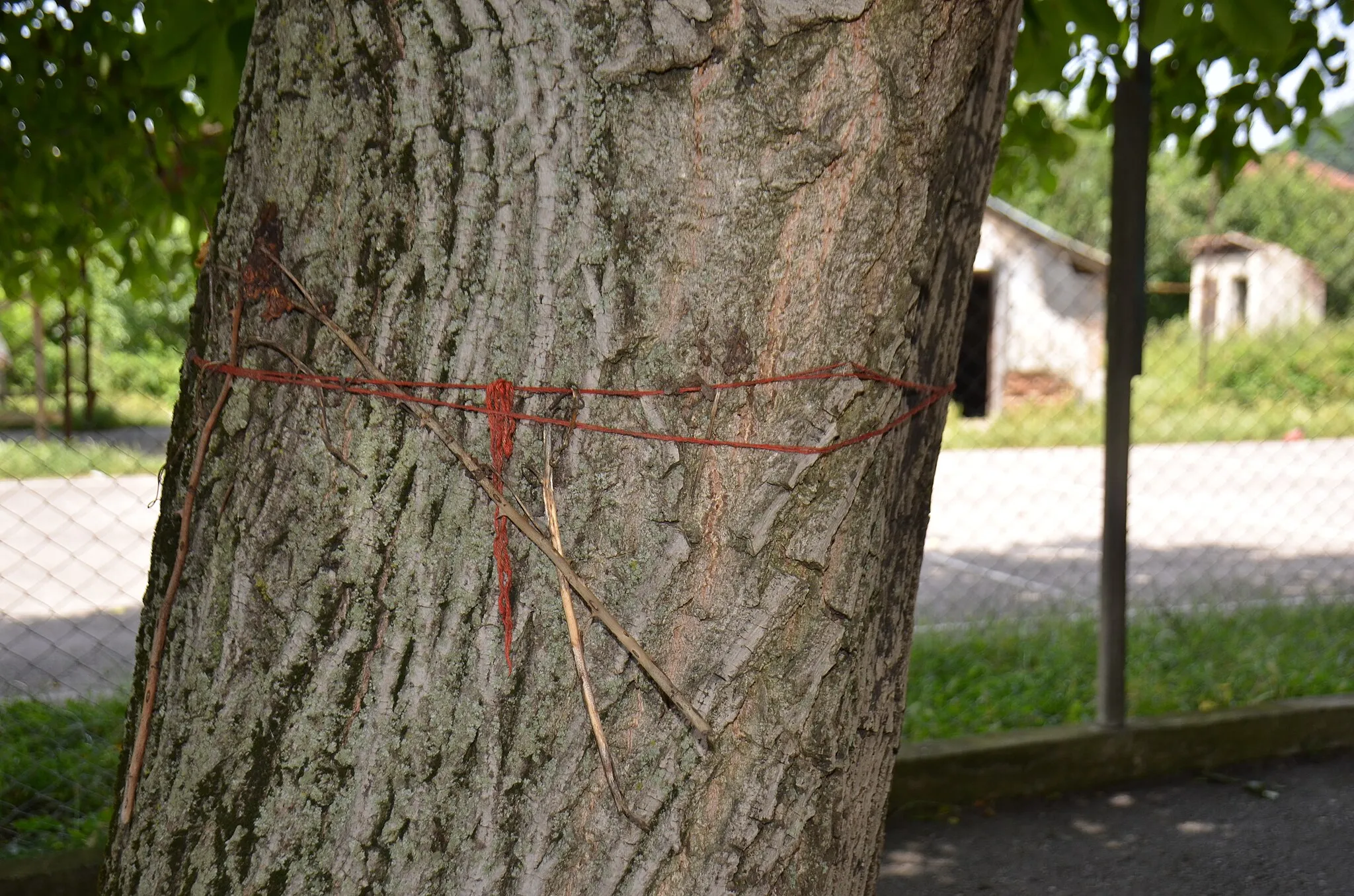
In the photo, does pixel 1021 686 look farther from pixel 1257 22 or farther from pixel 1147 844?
pixel 1257 22

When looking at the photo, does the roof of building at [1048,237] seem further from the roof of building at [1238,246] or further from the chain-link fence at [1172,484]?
the roof of building at [1238,246]

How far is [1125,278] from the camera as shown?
3430 mm

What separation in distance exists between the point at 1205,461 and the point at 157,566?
501 inches

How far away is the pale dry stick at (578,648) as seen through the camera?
1095 millimetres

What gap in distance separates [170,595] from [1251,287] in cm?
570

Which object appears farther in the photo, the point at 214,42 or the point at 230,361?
the point at 214,42

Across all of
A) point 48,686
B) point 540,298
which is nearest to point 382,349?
point 540,298

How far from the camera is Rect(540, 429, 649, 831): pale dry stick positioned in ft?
3.59

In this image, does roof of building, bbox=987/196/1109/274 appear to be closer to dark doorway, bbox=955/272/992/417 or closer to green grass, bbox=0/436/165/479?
dark doorway, bbox=955/272/992/417

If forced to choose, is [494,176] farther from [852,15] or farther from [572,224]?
[852,15]

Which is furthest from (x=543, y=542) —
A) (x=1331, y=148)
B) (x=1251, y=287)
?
(x=1251, y=287)

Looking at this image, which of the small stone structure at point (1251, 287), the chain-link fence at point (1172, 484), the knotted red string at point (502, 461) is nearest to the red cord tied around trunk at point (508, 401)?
the knotted red string at point (502, 461)

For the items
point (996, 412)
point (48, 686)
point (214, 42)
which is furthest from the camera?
point (996, 412)

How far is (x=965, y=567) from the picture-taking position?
8.09 metres
